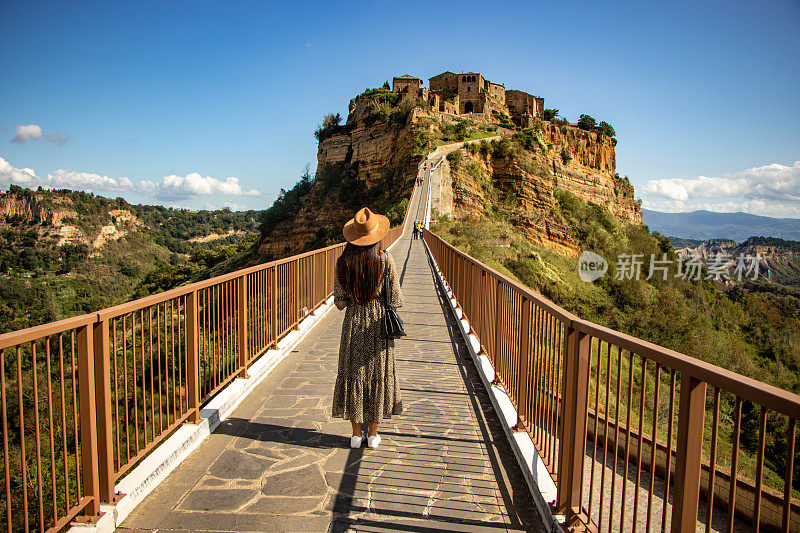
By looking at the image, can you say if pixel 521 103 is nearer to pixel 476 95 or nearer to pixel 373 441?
pixel 476 95

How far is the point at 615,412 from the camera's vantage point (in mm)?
3803

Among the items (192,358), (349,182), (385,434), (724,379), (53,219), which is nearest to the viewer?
(724,379)

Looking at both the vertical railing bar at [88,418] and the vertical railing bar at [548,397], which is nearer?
the vertical railing bar at [88,418]

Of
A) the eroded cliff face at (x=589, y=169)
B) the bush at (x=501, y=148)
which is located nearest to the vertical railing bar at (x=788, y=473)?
the bush at (x=501, y=148)

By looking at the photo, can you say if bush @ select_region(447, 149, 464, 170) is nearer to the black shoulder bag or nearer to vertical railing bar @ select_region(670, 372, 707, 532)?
the black shoulder bag

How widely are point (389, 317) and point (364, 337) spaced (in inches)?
10.9

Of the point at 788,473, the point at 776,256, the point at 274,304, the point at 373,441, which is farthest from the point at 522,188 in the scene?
the point at 776,256

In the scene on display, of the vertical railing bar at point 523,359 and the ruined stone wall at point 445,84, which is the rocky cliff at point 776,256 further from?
the vertical railing bar at point 523,359

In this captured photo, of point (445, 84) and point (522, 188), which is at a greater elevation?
point (445, 84)

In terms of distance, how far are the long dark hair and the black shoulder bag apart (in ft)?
0.32

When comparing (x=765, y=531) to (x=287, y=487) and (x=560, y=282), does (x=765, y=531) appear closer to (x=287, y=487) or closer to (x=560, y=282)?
Result: (x=287, y=487)

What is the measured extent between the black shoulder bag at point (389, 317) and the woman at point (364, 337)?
0.03 m

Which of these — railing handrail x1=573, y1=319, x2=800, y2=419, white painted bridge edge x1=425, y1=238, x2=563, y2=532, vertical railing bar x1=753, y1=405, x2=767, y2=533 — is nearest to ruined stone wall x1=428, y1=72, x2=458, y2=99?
white painted bridge edge x1=425, y1=238, x2=563, y2=532

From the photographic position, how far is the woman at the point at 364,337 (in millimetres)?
3926
